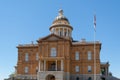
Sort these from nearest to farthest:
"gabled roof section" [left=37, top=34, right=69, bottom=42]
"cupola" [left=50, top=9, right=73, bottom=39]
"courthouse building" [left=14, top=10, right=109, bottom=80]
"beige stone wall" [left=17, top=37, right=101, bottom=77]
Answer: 1. "courthouse building" [left=14, top=10, right=109, bottom=80]
2. "beige stone wall" [left=17, top=37, right=101, bottom=77]
3. "gabled roof section" [left=37, top=34, right=69, bottom=42]
4. "cupola" [left=50, top=9, right=73, bottom=39]

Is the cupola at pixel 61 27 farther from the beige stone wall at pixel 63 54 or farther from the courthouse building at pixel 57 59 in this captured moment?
the beige stone wall at pixel 63 54

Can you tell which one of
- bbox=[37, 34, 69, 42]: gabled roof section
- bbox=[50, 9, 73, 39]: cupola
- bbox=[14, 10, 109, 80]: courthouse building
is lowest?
bbox=[14, 10, 109, 80]: courthouse building

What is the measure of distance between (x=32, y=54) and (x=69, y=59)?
10834 mm

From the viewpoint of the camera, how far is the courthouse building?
66438 mm

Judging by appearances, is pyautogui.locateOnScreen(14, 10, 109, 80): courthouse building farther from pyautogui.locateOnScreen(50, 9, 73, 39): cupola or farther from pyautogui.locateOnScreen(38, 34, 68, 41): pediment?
pyautogui.locateOnScreen(50, 9, 73, 39): cupola

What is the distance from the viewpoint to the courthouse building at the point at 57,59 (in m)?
66.4

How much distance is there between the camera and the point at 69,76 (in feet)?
221

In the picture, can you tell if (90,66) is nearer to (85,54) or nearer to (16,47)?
(85,54)

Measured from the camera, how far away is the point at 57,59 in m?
66.5

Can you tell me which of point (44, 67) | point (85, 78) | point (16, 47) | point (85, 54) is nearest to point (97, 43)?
point (85, 54)

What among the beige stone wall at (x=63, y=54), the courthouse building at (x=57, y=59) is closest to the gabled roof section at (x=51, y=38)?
the courthouse building at (x=57, y=59)

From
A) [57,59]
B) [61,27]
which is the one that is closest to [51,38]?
[57,59]

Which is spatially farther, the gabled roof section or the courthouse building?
the gabled roof section

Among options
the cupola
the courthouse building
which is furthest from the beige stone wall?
the cupola
